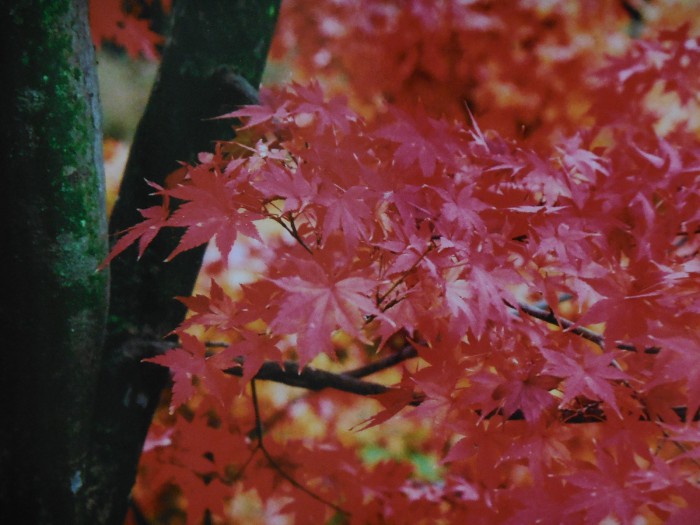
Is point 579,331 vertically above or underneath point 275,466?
above

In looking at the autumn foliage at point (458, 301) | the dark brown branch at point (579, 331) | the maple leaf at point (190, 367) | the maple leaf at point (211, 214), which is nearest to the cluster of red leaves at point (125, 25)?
the autumn foliage at point (458, 301)

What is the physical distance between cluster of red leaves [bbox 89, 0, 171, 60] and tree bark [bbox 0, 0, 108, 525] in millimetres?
614

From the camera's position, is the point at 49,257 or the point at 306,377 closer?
the point at 49,257

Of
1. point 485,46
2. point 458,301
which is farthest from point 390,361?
point 485,46

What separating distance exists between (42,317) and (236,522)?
12.2 ft

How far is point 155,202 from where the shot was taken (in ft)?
5.51

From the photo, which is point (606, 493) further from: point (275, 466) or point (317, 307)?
point (275, 466)

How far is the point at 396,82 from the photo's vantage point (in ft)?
16.4

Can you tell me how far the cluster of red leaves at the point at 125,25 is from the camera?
2.06 m

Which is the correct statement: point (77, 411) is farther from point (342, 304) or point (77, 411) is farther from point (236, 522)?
point (236, 522)

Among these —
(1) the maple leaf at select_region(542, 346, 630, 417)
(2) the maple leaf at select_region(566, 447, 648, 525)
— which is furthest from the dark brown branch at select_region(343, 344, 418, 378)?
(2) the maple leaf at select_region(566, 447, 648, 525)

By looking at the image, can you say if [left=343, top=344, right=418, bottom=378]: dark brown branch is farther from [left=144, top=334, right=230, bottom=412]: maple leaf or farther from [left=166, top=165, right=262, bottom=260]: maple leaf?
[left=166, top=165, right=262, bottom=260]: maple leaf

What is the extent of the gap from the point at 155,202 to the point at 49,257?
44cm

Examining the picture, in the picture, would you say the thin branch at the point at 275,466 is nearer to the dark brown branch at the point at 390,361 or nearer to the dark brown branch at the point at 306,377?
the dark brown branch at the point at 306,377
